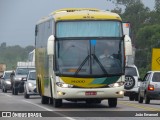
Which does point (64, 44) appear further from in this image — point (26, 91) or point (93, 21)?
point (26, 91)

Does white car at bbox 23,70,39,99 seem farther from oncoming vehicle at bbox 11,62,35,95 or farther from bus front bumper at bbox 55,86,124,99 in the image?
bus front bumper at bbox 55,86,124,99

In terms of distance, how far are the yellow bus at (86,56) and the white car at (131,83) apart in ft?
32.8

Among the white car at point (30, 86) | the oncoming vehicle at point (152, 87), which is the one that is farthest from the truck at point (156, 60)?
the oncoming vehicle at point (152, 87)

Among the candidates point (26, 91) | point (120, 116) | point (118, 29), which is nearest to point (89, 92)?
point (118, 29)

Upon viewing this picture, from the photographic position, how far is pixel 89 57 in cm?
2731

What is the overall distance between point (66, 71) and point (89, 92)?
43.4 inches

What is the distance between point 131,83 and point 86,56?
37.3 ft

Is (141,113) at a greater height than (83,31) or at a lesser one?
lesser

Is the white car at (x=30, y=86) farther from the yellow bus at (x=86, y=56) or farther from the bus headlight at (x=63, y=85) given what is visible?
the bus headlight at (x=63, y=85)

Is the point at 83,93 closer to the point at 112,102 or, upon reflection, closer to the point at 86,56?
the point at 86,56

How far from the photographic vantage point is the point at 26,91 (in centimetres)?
4303

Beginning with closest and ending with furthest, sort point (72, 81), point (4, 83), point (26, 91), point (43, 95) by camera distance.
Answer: point (72, 81) → point (43, 95) → point (26, 91) → point (4, 83)

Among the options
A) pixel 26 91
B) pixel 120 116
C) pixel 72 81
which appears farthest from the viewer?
pixel 26 91

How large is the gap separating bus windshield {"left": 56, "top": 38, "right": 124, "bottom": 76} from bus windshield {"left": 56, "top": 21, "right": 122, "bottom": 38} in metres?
0.23
